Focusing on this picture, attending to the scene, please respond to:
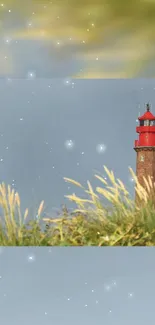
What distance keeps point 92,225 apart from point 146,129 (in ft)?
1.30

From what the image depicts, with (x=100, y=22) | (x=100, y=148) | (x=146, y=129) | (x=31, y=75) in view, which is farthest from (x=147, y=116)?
(x=100, y=22)

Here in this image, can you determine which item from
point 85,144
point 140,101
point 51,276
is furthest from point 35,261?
point 140,101

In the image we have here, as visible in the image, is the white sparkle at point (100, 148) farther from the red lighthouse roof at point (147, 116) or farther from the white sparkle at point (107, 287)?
the white sparkle at point (107, 287)

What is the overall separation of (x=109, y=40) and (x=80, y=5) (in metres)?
0.19

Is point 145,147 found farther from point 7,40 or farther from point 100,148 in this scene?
point 7,40

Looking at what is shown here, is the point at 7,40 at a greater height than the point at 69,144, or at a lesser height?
greater

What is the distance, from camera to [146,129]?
1.96 m

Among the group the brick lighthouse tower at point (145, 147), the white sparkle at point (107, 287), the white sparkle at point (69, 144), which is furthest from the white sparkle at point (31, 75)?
the white sparkle at point (107, 287)

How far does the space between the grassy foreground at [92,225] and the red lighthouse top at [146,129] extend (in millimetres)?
171

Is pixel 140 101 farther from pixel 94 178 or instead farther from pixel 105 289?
pixel 105 289

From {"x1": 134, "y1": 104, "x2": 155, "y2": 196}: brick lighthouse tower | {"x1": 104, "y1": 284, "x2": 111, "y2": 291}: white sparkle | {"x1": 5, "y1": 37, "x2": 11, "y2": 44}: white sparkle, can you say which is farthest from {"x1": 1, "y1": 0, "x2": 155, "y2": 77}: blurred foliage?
{"x1": 104, "y1": 284, "x2": 111, "y2": 291}: white sparkle

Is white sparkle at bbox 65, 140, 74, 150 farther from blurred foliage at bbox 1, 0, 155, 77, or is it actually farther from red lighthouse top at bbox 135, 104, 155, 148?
blurred foliage at bbox 1, 0, 155, 77

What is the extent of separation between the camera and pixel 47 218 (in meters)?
1.86

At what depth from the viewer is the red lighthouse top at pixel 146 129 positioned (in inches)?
76.8
